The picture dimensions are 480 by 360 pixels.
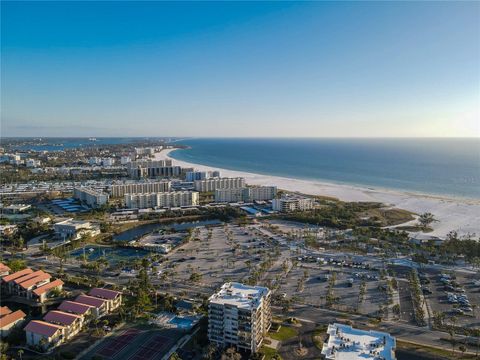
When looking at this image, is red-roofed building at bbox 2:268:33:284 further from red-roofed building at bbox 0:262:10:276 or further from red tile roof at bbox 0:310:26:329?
red tile roof at bbox 0:310:26:329

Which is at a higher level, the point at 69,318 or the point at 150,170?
the point at 150,170

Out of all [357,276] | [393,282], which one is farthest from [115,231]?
[393,282]

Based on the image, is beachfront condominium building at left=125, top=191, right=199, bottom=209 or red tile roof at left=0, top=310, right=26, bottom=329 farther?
beachfront condominium building at left=125, top=191, right=199, bottom=209

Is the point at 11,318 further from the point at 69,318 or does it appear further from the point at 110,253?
the point at 110,253

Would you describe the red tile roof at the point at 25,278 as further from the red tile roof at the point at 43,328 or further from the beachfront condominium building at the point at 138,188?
the beachfront condominium building at the point at 138,188

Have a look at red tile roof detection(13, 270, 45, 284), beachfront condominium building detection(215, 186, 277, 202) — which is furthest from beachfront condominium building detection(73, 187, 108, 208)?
red tile roof detection(13, 270, 45, 284)

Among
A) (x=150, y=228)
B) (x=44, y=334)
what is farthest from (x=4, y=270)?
(x=150, y=228)

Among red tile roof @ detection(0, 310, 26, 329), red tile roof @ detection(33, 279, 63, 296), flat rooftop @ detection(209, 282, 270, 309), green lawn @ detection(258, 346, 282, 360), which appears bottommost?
green lawn @ detection(258, 346, 282, 360)
